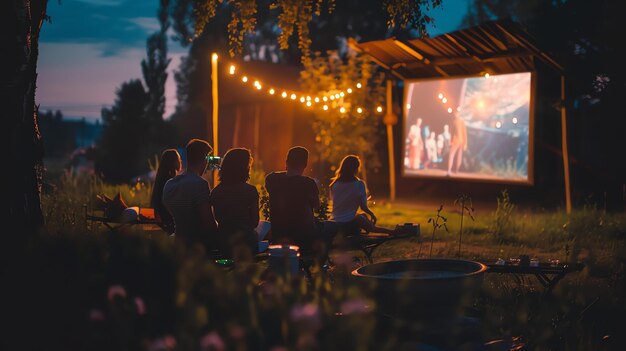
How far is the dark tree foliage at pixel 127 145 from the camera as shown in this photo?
2727 cm

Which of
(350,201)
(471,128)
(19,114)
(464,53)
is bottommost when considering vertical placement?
(350,201)

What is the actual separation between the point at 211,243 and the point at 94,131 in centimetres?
4776

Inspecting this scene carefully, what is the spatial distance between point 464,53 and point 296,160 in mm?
8759

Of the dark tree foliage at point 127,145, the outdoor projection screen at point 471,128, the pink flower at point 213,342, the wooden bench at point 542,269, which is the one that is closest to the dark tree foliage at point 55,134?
the dark tree foliage at point 127,145

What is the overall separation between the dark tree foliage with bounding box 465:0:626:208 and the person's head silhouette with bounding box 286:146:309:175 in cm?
735

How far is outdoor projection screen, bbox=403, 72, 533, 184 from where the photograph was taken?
15508 mm

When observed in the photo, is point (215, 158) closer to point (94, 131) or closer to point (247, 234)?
point (247, 234)

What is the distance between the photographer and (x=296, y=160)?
7262mm

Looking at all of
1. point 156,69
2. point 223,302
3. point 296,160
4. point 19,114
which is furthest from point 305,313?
point 156,69

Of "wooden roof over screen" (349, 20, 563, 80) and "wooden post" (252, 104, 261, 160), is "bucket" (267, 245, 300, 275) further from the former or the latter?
"wooden post" (252, 104, 261, 160)

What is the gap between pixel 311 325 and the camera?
3.16m

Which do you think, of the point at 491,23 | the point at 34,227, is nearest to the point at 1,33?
the point at 34,227

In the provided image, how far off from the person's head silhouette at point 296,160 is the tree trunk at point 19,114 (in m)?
2.21

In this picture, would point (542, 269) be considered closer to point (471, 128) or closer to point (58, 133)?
point (471, 128)
